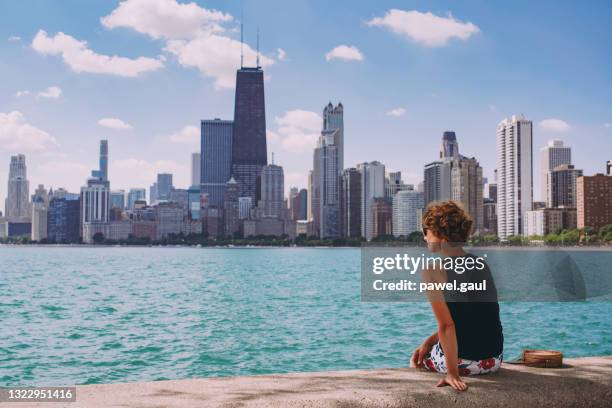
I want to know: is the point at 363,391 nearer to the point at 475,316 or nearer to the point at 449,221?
the point at 475,316

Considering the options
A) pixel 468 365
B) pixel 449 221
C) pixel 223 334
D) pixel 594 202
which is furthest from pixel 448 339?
pixel 594 202

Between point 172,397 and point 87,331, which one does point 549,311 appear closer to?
point 87,331

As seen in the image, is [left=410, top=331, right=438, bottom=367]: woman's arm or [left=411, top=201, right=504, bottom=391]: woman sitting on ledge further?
[left=410, top=331, right=438, bottom=367]: woman's arm

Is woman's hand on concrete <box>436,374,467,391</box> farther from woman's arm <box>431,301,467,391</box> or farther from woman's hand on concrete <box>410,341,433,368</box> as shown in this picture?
woman's hand on concrete <box>410,341,433,368</box>

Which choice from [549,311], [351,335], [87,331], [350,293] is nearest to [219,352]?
[351,335]

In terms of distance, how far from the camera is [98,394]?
4758 mm

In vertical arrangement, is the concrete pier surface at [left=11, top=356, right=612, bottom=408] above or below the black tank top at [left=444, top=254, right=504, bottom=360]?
below

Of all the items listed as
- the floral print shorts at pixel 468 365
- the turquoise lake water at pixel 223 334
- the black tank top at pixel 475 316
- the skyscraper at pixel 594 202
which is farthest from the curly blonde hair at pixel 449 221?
the skyscraper at pixel 594 202

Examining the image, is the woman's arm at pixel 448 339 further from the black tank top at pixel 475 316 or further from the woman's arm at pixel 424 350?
the woman's arm at pixel 424 350

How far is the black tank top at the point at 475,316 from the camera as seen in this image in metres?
5.58

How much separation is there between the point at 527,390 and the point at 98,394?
3011 mm

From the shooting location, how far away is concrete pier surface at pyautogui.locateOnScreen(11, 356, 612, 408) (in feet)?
14.9

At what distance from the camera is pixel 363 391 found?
4.80 metres

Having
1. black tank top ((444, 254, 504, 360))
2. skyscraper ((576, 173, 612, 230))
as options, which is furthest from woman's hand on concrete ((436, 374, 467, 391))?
skyscraper ((576, 173, 612, 230))
